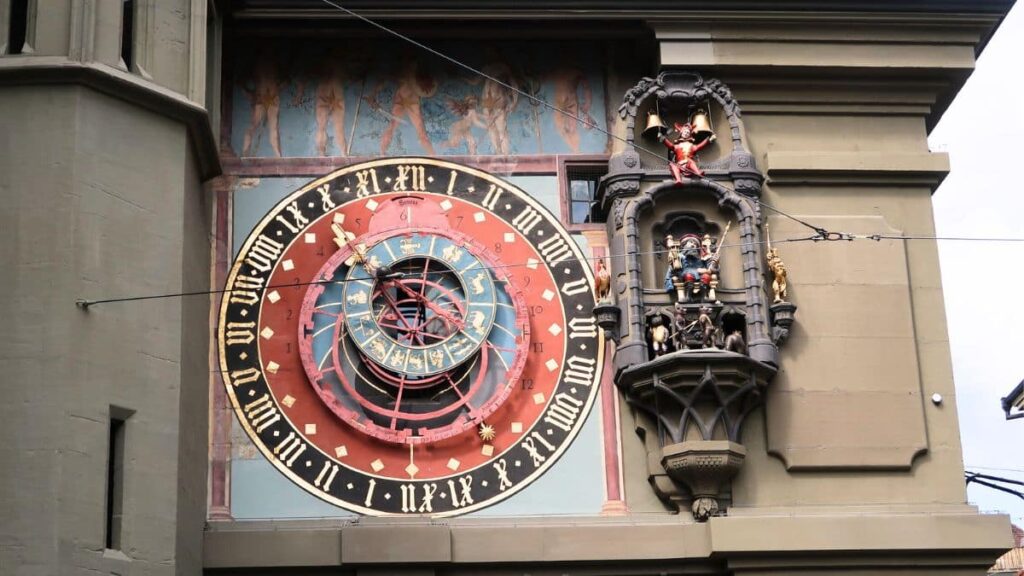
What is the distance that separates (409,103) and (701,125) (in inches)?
108

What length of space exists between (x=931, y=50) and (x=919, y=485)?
4114 mm

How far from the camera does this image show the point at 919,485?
54.0ft

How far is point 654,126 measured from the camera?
1738 cm

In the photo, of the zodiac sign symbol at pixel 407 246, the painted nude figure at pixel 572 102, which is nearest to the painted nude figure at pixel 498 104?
the painted nude figure at pixel 572 102

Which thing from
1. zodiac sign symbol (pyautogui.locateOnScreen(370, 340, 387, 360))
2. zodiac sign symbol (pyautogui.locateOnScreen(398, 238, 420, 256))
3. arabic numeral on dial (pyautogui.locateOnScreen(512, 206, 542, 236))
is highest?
arabic numeral on dial (pyautogui.locateOnScreen(512, 206, 542, 236))

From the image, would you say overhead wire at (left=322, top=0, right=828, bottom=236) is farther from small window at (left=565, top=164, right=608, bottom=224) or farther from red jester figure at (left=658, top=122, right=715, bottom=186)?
small window at (left=565, top=164, right=608, bottom=224)

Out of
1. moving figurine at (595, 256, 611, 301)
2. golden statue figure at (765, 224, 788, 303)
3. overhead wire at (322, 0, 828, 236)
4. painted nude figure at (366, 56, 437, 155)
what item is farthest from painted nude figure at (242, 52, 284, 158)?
golden statue figure at (765, 224, 788, 303)

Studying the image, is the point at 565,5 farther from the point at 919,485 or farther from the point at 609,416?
the point at 919,485

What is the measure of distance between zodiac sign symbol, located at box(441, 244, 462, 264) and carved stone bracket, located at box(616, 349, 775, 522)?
1.87 m

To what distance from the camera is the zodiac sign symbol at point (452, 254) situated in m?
17.1

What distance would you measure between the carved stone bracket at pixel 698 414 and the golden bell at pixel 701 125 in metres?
2.27

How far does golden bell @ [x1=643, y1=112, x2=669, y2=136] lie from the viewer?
1738 cm

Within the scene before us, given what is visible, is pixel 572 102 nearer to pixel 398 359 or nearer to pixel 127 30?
pixel 398 359

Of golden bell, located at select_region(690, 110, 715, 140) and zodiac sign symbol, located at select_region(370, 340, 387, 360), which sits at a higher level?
golden bell, located at select_region(690, 110, 715, 140)
